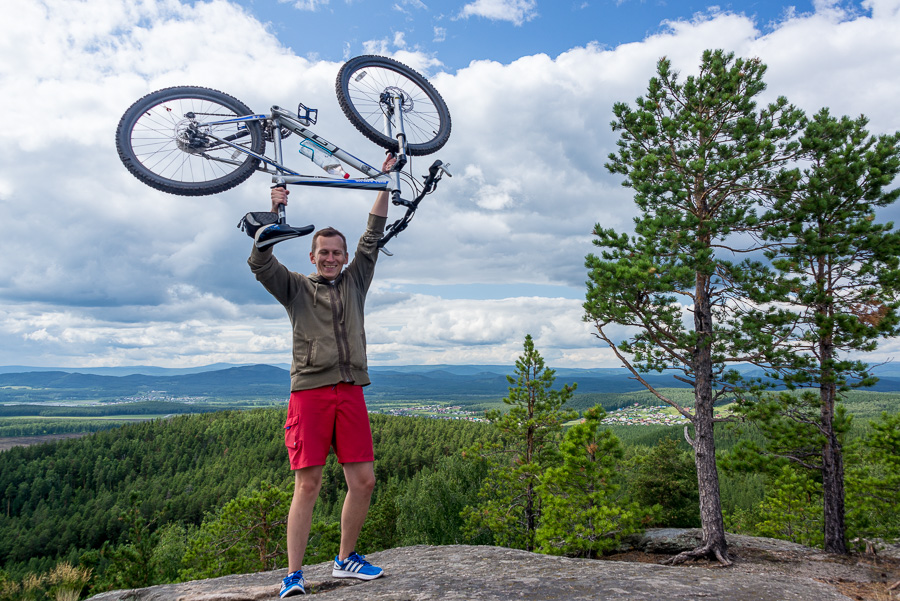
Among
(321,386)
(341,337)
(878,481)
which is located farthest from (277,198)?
(878,481)

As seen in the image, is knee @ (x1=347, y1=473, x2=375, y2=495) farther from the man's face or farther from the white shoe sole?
the man's face

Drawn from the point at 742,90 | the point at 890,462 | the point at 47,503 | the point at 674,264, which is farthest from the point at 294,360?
the point at 47,503

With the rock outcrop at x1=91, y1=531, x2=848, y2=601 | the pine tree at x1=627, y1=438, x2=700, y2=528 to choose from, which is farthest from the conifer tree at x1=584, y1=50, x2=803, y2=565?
the pine tree at x1=627, y1=438, x2=700, y2=528

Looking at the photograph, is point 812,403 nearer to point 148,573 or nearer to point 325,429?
point 325,429

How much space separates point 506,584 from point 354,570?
54.9 inches

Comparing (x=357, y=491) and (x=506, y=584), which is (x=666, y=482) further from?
(x=357, y=491)

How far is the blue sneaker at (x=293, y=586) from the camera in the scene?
12.4 ft

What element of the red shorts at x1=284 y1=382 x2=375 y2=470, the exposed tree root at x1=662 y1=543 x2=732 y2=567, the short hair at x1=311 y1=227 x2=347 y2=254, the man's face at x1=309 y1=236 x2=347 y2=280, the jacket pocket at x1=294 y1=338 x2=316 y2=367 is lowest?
the exposed tree root at x1=662 y1=543 x2=732 y2=567

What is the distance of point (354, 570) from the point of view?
4.21 metres

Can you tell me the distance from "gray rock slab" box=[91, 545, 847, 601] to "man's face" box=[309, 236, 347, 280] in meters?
2.70

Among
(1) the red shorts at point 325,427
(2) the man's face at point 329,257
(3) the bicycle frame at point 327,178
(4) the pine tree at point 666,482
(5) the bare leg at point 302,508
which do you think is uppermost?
(3) the bicycle frame at point 327,178

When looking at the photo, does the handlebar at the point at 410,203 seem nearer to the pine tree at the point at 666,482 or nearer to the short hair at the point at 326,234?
the short hair at the point at 326,234

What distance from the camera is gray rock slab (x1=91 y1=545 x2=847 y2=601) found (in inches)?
149

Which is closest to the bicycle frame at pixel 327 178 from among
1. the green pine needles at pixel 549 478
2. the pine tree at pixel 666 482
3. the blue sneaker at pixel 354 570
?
the blue sneaker at pixel 354 570
